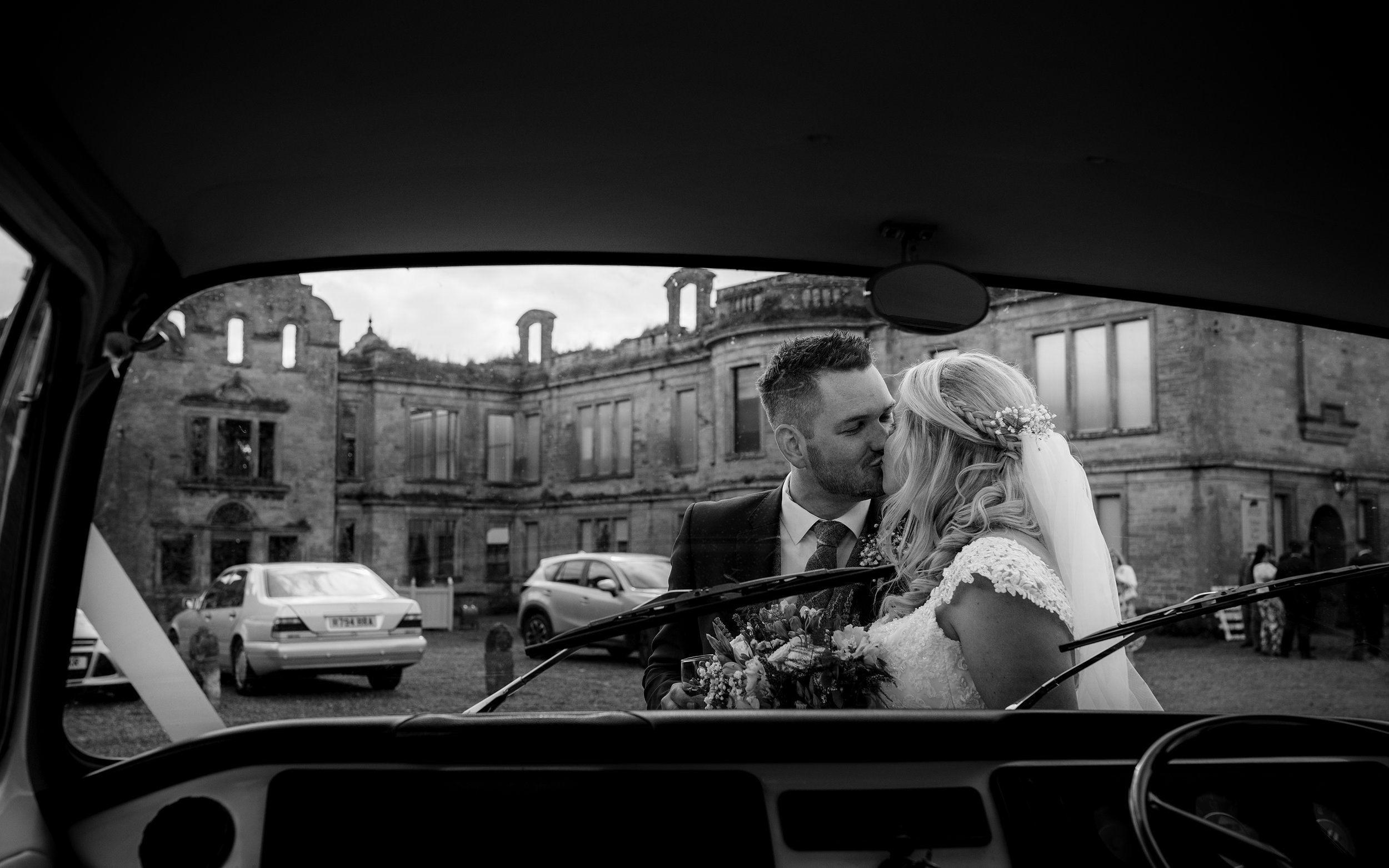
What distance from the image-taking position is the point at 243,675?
2355 millimetres

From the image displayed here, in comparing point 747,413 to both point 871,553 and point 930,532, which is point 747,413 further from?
point 930,532

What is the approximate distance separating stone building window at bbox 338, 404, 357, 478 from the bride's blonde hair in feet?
4.27

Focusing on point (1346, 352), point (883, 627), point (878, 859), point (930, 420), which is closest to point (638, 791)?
point (878, 859)

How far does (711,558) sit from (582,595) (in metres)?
0.31

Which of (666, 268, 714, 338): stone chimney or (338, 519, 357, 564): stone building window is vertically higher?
(666, 268, 714, 338): stone chimney

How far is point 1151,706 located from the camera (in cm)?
277

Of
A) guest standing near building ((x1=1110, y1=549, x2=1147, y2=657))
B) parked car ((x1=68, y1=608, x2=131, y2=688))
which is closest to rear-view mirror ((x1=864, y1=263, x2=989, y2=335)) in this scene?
guest standing near building ((x1=1110, y1=549, x2=1147, y2=657))

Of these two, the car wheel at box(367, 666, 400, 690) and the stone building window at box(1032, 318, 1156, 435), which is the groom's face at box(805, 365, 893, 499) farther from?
the car wheel at box(367, 666, 400, 690)

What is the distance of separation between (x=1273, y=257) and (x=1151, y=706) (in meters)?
1.24

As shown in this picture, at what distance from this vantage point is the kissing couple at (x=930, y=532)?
264 centimetres

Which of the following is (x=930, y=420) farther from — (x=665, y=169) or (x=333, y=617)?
(x=333, y=617)

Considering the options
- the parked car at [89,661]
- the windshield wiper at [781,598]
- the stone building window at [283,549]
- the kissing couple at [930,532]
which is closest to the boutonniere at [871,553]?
the kissing couple at [930,532]

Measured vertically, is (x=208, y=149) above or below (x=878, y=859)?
above

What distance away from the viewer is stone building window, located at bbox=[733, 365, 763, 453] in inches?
103
